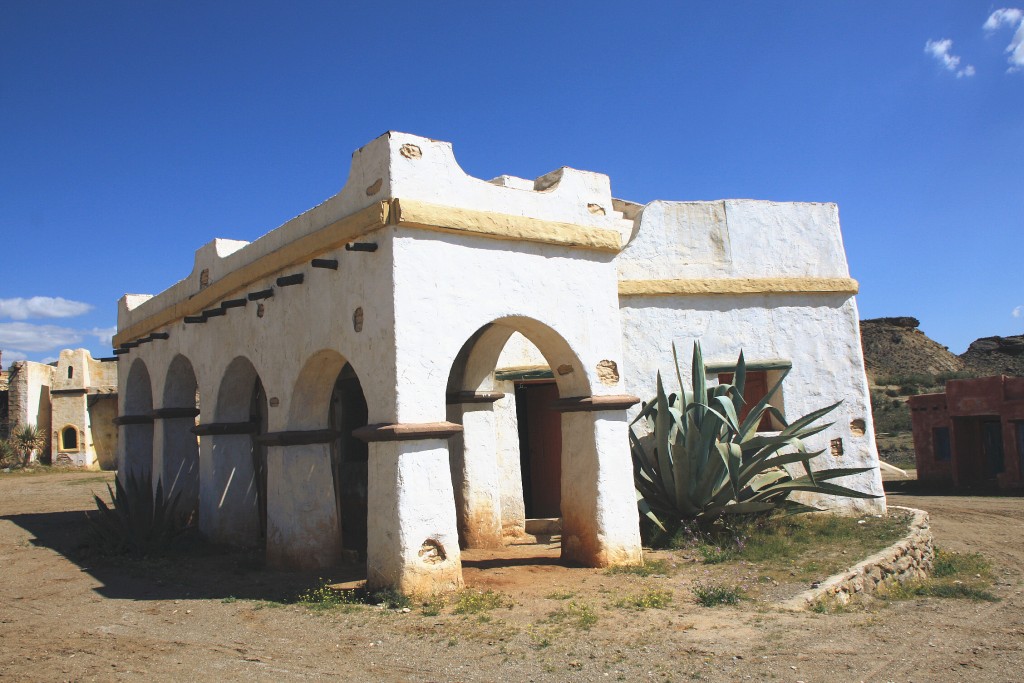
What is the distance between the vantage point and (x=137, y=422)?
1346 centimetres

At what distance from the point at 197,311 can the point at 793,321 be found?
784cm

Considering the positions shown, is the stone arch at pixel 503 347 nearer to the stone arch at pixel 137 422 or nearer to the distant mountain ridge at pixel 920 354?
the stone arch at pixel 137 422

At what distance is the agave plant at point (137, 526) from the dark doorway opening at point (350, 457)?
82.8 inches

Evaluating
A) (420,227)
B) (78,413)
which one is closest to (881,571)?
(420,227)

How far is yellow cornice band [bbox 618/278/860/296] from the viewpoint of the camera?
34.4 feet

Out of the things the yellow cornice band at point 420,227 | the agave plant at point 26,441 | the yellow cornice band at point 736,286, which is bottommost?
the agave plant at point 26,441

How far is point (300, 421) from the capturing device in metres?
8.67

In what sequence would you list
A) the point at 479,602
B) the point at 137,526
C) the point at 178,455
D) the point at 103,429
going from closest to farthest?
1. the point at 479,602
2. the point at 137,526
3. the point at 178,455
4. the point at 103,429

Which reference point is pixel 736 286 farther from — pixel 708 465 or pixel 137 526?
pixel 137 526

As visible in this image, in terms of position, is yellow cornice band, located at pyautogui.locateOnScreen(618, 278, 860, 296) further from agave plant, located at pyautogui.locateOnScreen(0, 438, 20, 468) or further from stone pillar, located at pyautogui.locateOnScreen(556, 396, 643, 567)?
agave plant, located at pyautogui.locateOnScreen(0, 438, 20, 468)

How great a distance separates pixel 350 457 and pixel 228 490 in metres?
2.16

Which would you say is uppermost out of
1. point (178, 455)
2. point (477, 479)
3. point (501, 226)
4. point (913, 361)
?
point (913, 361)

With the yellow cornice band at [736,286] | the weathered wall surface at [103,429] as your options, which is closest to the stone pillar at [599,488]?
the yellow cornice band at [736,286]

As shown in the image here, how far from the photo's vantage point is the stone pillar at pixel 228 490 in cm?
1034
